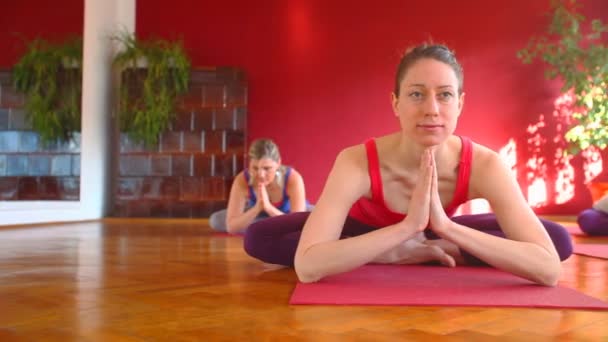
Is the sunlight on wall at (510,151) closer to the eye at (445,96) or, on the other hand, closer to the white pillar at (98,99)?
the white pillar at (98,99)

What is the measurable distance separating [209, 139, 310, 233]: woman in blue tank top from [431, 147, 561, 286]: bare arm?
1.54 metres

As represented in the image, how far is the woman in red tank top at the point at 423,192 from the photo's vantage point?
1.39 metres

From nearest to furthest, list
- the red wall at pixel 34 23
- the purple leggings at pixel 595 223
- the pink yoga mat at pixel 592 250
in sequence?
the pink yoga mat at pixel 592 250, the purple leggings at pixel 595 223, the red wall at pixel 34 23

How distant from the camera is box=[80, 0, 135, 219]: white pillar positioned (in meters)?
4.95

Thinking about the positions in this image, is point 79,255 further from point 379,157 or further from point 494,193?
point 494,193

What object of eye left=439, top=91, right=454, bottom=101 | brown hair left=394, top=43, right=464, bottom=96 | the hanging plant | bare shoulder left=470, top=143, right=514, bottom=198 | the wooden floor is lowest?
the wooden floor

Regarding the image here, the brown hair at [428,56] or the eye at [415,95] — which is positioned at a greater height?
the brown hair at [428,56]

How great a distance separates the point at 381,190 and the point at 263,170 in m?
1.46

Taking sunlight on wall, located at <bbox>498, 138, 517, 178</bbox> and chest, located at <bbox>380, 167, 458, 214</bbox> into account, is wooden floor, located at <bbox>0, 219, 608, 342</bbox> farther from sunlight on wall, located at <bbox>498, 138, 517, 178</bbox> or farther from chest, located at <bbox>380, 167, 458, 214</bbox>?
sunlight on wall, located at <bbox>498, 138, 517, 178</bbox>

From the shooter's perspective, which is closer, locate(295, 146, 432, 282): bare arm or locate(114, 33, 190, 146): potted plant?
locate(295, 146, 432, 282): bare arm

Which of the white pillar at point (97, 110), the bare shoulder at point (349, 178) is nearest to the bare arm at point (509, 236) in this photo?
the bare shoulder at point (349, 178)

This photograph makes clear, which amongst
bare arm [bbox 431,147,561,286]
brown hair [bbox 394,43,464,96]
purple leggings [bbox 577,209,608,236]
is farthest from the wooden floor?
purple leggings [bbox 577,209,608,236]

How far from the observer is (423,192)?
1352 millimetres

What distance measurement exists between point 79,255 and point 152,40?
3.46 meters
